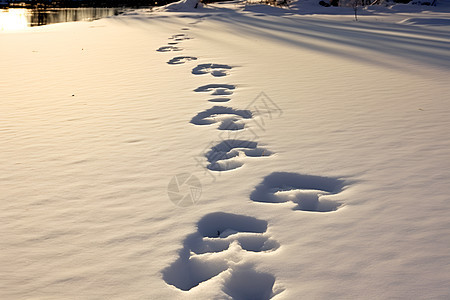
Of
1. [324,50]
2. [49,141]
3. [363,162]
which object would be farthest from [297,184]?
[324,50]

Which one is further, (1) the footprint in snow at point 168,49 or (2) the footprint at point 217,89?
(1) the footprint in snow at point 168,49

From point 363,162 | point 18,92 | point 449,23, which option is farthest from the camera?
point 449,23

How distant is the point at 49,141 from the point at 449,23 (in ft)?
27.9

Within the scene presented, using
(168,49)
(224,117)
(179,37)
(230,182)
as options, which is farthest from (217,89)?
(179,37)

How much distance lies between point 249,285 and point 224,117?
2.15m

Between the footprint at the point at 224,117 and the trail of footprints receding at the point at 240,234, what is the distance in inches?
14.7

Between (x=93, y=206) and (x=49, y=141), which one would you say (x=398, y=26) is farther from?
(x=93, y=206)

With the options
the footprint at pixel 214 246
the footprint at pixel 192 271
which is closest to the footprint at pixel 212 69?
the footprint at pixel 214 246

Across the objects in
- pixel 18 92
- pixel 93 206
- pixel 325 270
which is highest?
pixel 325 270

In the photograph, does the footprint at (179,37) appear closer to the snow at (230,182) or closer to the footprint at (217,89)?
the snow at (230,182)

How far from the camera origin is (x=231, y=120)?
3.65 metres

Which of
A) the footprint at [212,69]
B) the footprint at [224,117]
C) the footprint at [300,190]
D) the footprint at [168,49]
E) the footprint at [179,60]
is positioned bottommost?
the footprint at [168,49]

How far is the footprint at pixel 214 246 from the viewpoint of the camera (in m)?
1.76

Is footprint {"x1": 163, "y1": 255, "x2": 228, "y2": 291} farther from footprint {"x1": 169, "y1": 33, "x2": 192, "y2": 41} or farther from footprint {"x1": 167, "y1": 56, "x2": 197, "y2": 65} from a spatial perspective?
footprint {"x1": 169, "y1": 33, "x2": 192, "y2": 41}
